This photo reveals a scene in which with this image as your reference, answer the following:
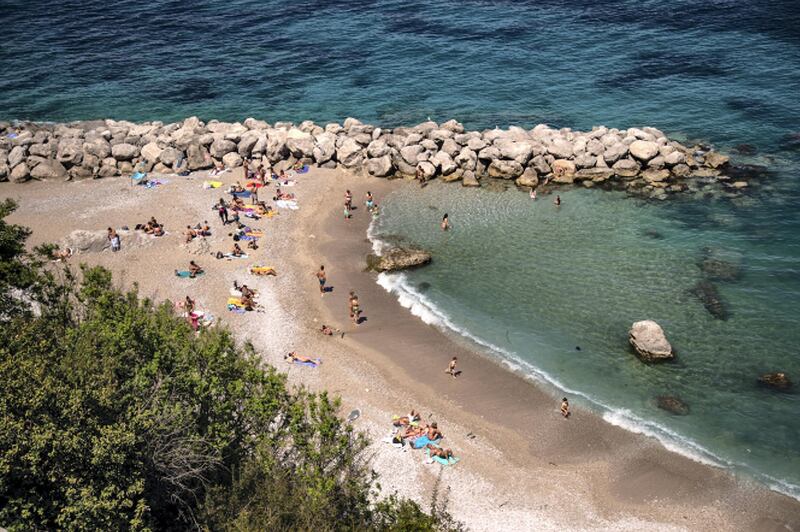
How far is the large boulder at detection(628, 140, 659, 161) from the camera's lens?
54094 mm

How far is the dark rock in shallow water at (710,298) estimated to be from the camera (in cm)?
3884

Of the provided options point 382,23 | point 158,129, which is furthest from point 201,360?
point 382,23

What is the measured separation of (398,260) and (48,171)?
1381 inches

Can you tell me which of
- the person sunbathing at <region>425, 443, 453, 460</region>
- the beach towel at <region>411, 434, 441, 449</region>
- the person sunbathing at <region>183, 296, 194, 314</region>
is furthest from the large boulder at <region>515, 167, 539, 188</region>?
the person sunbathing at <region>425, 443, 453, 460</region>

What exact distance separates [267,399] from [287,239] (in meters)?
25.9

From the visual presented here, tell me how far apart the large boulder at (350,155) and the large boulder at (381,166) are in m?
1.58

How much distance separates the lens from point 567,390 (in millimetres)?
34656

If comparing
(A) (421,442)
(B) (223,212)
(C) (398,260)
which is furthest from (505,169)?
(A) (421,442)

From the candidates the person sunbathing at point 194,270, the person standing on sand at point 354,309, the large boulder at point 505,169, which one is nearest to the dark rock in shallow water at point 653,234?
the large boulder at point 505,169

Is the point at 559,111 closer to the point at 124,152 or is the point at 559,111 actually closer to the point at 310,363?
the point at 124,152

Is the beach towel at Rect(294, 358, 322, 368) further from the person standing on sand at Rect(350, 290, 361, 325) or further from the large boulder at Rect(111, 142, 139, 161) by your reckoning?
the large boulder at Rect(111, 142, 139, 161)

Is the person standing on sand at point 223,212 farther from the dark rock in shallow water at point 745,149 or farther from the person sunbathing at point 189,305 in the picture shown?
the dark rock in shallow water at point 745,149

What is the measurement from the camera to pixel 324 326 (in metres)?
39.0

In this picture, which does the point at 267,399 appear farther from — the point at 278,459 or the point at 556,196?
the point at 556,196
